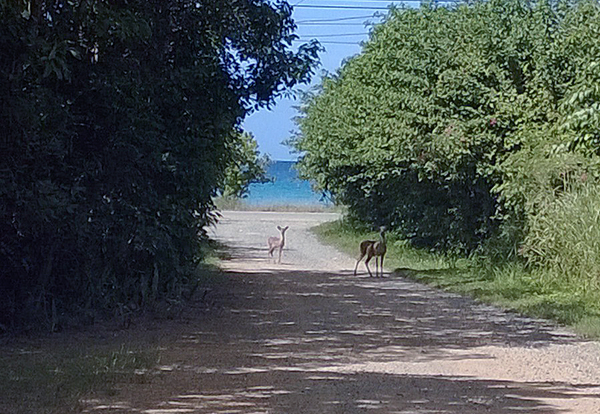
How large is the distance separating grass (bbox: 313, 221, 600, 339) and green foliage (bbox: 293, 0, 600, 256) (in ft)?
2.11

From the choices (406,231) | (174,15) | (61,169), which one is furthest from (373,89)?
(61,169)

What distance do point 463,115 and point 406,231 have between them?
781 cm

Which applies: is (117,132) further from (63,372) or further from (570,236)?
(570,236)

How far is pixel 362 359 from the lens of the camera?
10.9 metres

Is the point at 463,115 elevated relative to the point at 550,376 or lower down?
elevated

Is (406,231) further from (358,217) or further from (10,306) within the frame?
(10,306)

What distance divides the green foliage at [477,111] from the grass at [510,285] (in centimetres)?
64

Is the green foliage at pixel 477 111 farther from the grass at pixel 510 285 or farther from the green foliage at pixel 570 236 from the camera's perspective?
the grass at pixel 510 285

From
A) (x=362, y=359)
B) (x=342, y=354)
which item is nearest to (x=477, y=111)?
(x=342, y=354)

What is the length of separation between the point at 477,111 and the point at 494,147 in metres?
0.83

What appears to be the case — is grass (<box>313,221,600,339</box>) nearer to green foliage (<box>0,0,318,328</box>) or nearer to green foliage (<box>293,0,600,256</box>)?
green foliage (<box>293,0,600,256</box>)

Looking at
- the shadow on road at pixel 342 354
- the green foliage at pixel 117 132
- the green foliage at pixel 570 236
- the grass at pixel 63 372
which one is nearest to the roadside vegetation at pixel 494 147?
the green foliage at pixel 570 236

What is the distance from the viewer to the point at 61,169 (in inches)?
494

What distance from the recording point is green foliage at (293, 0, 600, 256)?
19.2 m
